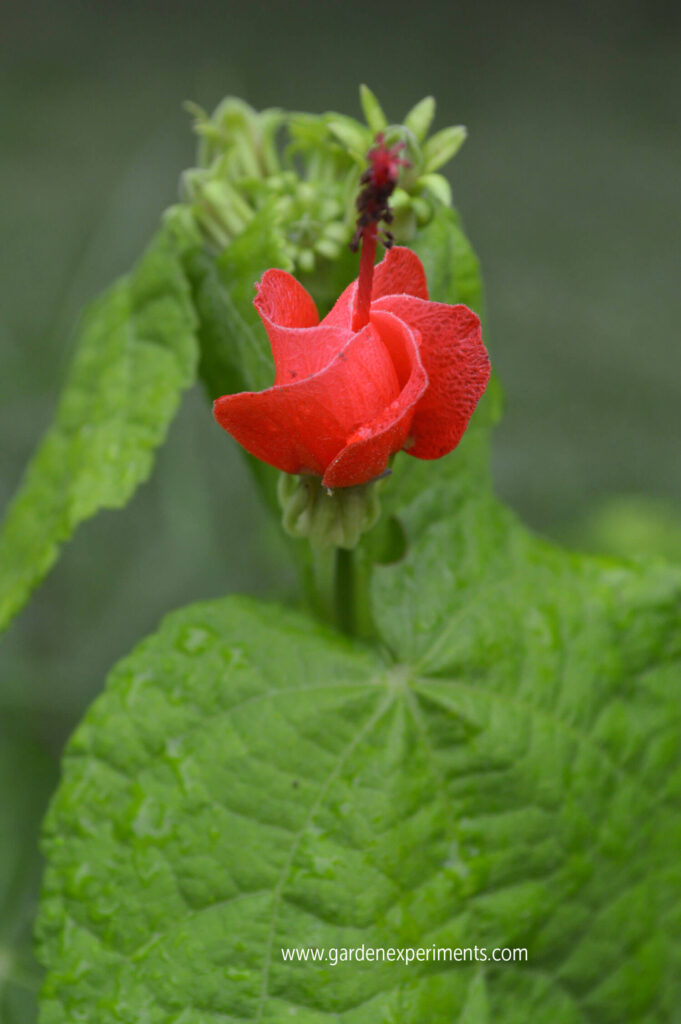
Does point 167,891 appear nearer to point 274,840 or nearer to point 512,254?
point 274,840

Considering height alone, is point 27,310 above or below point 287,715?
above

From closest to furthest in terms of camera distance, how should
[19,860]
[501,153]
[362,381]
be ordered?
1. [362,381]
2. [19,860]
3. [501,153]

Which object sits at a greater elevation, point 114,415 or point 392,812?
point 114,415

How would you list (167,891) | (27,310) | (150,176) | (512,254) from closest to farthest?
(167,891)
(150,176)
(27,310)
(512,254)

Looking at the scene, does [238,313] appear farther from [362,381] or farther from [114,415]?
[362,381]

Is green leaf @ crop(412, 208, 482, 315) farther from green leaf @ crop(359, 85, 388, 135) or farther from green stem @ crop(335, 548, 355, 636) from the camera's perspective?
green stem @ crop(335, 548, 355, 636)

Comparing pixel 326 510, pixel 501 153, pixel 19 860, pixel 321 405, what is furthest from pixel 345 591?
pixel 501 153

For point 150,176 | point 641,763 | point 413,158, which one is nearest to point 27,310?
point 150,176
